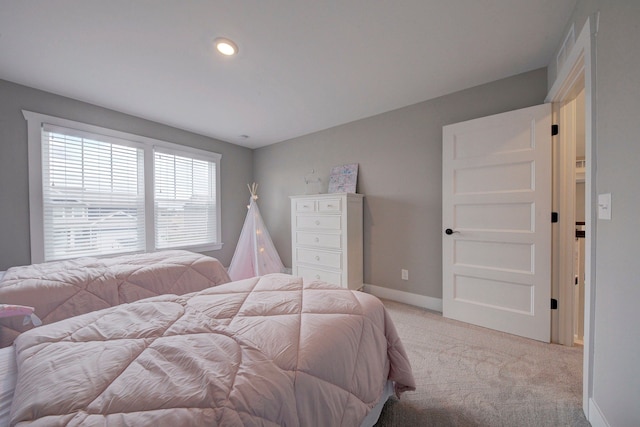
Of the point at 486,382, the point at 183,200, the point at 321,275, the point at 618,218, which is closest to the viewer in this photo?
the point at 618,218

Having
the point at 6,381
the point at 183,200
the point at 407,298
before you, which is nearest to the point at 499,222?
the point at 407,298

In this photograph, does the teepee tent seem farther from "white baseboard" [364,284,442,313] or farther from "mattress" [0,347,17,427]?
"mattress" [0,347,17,427]

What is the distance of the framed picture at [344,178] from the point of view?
122 inches

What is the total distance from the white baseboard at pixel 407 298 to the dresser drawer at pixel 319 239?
731mm

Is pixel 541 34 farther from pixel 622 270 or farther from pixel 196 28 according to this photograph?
pixel 196 28

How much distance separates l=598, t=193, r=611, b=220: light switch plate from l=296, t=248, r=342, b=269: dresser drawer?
208 cm

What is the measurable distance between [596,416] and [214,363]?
5.97ft

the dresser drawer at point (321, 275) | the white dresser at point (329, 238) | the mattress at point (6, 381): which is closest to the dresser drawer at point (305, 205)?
the white dresser at point (329, 238)

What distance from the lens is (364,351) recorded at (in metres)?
0.99

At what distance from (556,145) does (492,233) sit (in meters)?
0.83

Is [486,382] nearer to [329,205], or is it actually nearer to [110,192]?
[329,205]

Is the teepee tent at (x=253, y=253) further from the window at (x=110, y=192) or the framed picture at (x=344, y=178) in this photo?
the framed picture at (x=344, y=178)

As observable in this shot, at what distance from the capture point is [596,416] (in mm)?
1150

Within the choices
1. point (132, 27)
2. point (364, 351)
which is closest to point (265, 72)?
point (132, 27)
